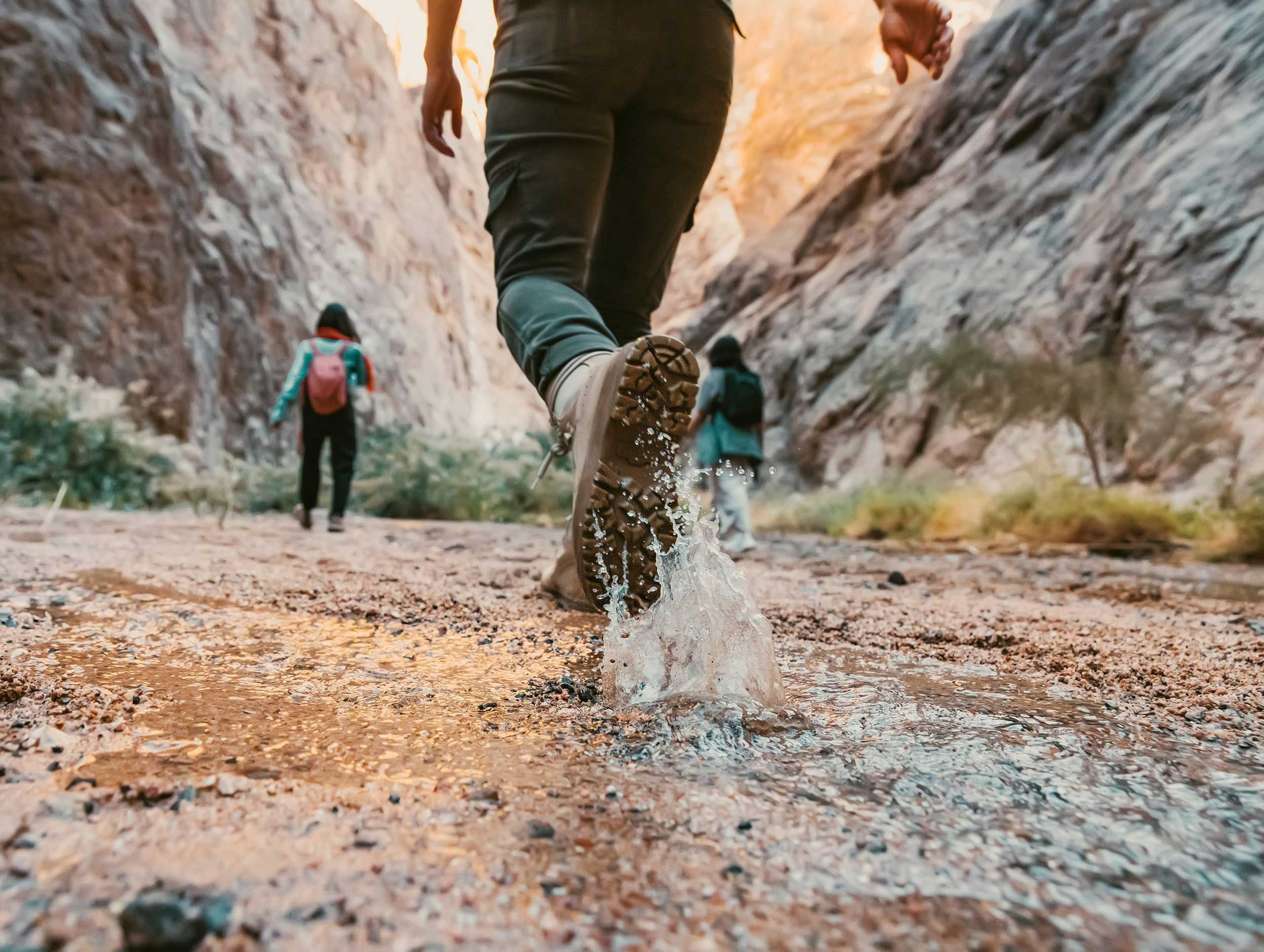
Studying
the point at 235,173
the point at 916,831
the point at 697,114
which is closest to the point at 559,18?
the point at 697,114

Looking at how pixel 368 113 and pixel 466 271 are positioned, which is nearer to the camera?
pixel 368 113

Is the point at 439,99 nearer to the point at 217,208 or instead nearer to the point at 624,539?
the point at 624,539

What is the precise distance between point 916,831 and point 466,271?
18883mm

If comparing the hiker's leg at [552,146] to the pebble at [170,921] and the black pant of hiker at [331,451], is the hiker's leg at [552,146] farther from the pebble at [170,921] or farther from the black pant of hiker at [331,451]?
the black pant of hiker at [331,451]

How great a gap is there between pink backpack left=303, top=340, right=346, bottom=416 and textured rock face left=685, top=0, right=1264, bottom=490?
5.21m

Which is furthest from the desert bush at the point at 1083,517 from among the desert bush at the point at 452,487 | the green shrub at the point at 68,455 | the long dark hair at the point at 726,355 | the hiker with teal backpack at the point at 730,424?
the green shrub at the point at 68,455

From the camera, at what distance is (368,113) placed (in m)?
14.2

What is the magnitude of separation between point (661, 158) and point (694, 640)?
3.12ft

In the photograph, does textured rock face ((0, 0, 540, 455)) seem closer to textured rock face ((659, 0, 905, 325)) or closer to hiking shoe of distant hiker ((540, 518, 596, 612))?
hiking shoe of distant hiker ((540, 518, 596, 612))

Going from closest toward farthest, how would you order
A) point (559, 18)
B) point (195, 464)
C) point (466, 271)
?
1. point (559, 18)
2. point (195, 464)
3. point (466, 271)

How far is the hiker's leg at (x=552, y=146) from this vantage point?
135cm

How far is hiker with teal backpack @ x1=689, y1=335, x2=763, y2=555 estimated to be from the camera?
468cm

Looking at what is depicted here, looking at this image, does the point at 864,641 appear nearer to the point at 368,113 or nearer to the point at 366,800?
the point at 366,800

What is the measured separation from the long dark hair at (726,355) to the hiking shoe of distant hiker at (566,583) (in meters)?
3.24
